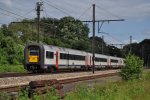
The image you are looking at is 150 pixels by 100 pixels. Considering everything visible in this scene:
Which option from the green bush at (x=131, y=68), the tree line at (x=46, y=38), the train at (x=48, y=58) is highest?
the tree line at (x=46, y=38)

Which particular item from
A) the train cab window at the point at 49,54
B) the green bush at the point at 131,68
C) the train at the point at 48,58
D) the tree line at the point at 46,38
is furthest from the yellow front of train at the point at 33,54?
the green bush at the point at 131,68

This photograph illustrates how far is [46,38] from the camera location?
105438mm

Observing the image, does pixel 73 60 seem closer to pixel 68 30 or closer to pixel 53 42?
pixel 53 42

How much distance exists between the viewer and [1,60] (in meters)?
61.6

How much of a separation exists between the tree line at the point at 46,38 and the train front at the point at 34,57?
3057 mm

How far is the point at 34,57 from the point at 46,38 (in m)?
58.2

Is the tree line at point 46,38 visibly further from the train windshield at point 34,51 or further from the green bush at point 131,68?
the green bush at point 131,68

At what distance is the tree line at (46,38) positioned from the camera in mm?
67000

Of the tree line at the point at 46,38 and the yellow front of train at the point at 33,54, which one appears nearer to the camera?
the yellow front of train at the point at 33,54

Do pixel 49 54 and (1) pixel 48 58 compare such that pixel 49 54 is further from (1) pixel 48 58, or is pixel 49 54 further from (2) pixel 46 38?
(2) pixel 46 38

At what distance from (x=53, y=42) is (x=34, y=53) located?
181 ft

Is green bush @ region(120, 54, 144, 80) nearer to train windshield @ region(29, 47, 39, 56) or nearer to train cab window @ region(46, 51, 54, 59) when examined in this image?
train cab window @ region(46, 51, 54, 59)

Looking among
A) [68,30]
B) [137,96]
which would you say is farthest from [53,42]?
[137,96]

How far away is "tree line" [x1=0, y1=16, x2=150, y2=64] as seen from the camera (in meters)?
67.0
